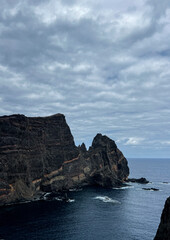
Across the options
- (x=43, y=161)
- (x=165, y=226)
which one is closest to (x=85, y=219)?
(x=165, y=226)

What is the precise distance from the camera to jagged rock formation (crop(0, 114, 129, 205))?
123438 millimetres

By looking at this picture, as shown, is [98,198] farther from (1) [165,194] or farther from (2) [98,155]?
(2) [98,155]

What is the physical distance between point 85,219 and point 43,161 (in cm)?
6783

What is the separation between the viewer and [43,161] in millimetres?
153000

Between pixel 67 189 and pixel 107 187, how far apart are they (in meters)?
29.8

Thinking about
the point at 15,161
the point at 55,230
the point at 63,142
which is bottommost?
the point at 55,230

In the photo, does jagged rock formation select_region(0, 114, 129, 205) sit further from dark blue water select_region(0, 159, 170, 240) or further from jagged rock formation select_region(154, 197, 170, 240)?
jagged rock formation select_region(154, 197, 170, 240)

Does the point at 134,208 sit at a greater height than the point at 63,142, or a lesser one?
lesser

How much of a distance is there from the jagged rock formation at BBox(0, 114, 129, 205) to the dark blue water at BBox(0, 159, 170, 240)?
16898mm

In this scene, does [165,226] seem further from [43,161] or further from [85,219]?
[43,161]

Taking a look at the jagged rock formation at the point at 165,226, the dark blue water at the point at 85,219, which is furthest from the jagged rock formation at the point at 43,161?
the jagged rock formation at the point at 165,226

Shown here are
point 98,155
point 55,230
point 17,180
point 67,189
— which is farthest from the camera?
point 98,155

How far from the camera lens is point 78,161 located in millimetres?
179625

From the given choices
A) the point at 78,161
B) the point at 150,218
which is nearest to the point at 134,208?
the point at 150,218
